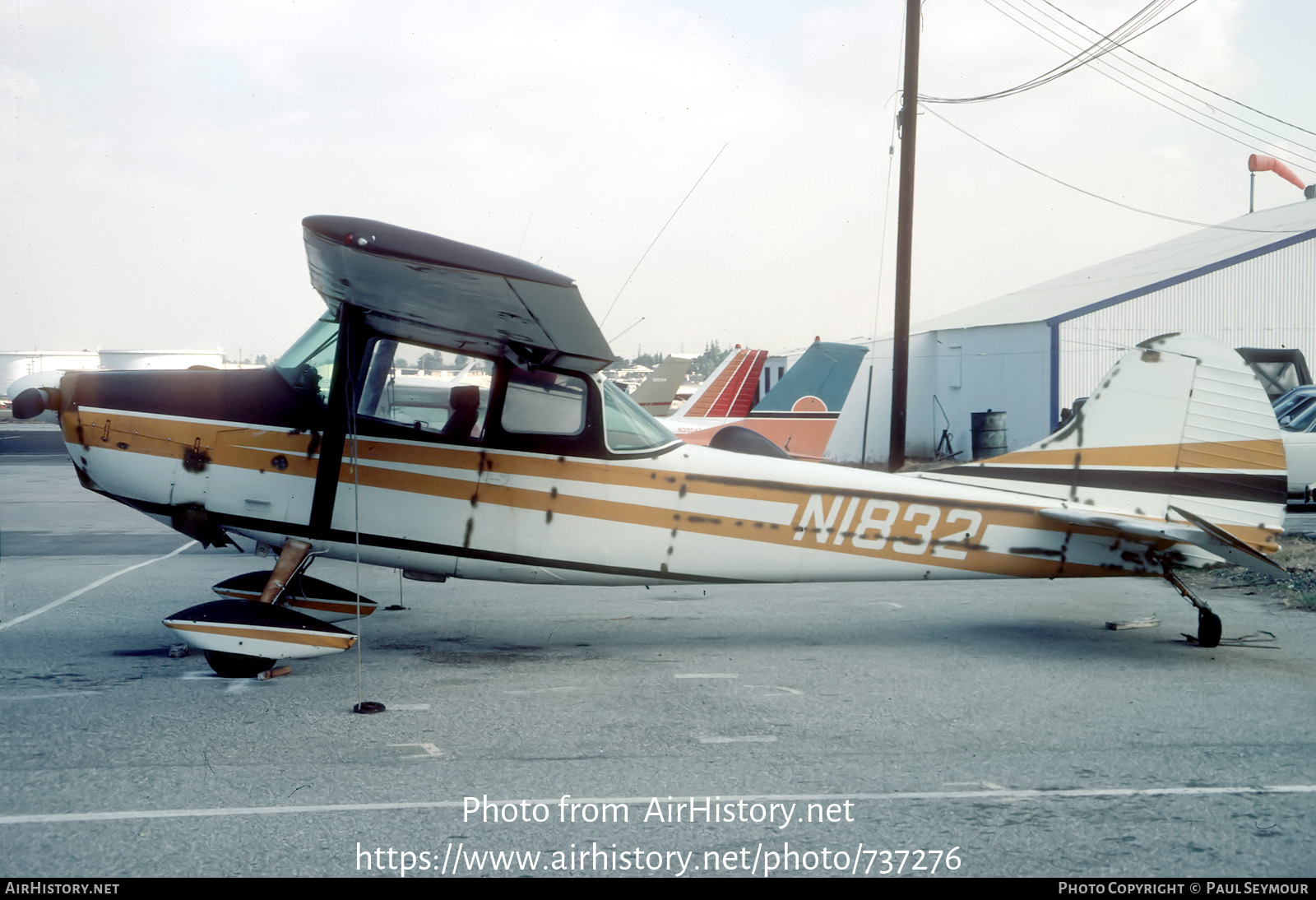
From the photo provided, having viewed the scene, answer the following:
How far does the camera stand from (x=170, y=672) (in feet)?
19.3

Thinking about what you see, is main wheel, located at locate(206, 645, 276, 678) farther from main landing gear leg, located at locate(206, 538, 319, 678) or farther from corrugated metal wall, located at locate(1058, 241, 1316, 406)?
corrugated metal wall, located at locate(1058, 241, 1316, 406)

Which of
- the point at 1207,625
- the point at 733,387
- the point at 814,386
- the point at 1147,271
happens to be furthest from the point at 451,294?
the point at 1147,271

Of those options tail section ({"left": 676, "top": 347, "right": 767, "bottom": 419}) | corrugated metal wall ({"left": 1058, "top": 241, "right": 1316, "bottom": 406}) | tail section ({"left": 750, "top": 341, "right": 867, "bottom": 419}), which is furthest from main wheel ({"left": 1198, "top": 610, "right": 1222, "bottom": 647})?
corrugated metal wall ({"left": 1058, "top": 241, "right": 1316, "bottom": 406})

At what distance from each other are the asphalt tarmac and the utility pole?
6.24 m

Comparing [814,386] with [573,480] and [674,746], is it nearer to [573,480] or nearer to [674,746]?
[573,480]

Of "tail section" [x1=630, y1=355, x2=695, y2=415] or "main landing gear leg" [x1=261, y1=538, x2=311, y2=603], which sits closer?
"main landing gear leg" [x1=261, y1=538, x2=311, y2=603]

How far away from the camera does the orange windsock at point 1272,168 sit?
37.1 m

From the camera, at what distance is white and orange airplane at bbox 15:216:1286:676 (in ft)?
19.8

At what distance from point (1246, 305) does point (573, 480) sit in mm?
22502

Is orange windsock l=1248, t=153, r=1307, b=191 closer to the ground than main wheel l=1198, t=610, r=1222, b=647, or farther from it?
farther from it
